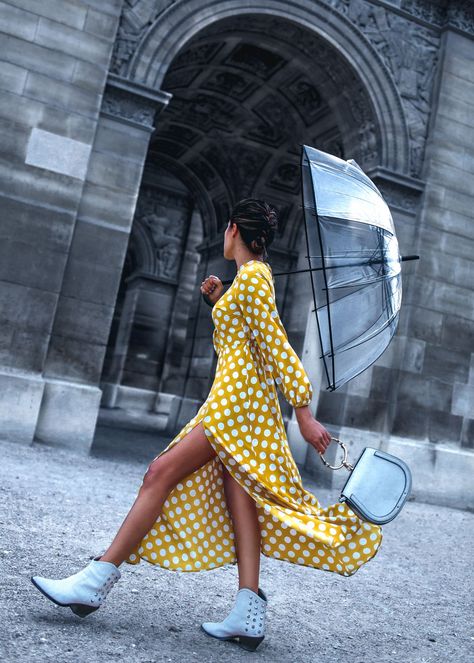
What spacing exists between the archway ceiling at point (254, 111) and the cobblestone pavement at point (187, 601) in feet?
21.8

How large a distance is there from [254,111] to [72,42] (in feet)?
16.1

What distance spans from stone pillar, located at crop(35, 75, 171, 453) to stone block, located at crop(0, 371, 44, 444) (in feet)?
0.47

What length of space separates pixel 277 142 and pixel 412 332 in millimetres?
5163

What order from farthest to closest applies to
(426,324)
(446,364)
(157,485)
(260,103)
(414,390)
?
(260,103), (446,364), (426,324), (414,390), (157,485)

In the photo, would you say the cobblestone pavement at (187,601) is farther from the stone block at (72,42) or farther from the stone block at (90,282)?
the stone block at (72,42)

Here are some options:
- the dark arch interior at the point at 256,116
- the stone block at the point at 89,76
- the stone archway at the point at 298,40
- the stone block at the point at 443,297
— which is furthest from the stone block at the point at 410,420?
the stone block at the point at 89,76

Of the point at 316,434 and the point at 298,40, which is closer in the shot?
the point at 316,434

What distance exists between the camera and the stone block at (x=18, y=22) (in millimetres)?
7617

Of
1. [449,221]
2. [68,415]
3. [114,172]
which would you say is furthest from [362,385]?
[114,172]

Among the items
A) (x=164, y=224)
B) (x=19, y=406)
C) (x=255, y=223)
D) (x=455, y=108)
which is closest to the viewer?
(x=255, y=223)

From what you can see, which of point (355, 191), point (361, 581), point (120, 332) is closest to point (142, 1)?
point (355, 191)

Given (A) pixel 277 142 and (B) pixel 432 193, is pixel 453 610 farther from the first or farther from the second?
(A) pixel 277 142

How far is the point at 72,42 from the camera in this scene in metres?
7.90

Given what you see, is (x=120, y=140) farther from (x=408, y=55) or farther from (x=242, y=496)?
(x=242, y=496)
